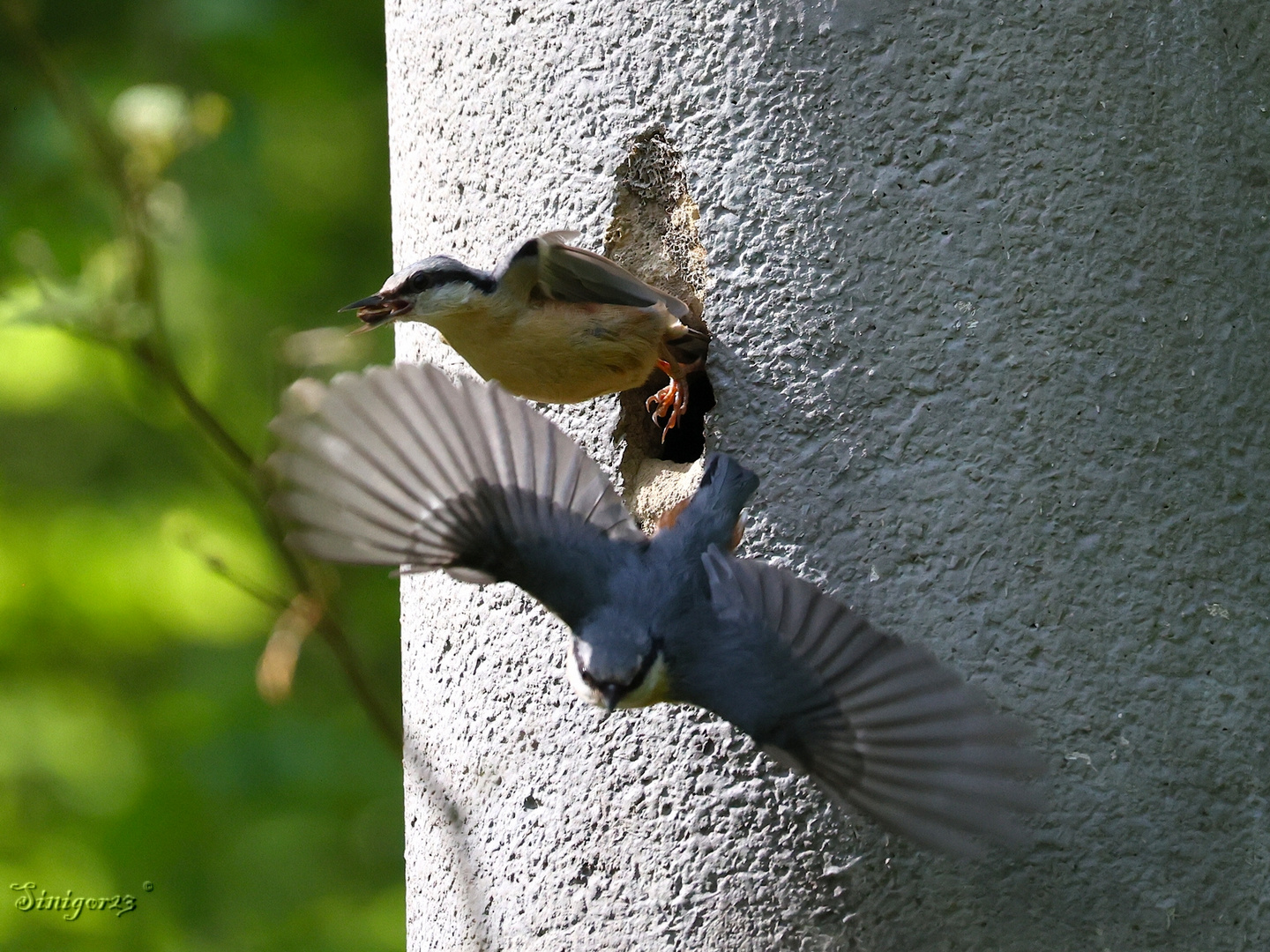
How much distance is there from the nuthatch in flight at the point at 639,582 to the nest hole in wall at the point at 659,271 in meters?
0.15

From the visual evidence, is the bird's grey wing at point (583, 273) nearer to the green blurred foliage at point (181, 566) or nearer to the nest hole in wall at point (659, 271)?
the nest hole in wall at point (659, 271)

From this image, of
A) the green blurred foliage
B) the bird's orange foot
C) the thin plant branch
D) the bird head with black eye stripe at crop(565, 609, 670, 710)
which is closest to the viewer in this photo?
the bird head with black eye stripe at crop(565, 609, 670, 710)

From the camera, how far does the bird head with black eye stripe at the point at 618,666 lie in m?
1.40

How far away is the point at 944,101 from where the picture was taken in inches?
60.1

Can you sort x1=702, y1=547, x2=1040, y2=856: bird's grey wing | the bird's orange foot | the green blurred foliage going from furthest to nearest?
the green blurred foliage < the bird's orange foot < x1=702, y1=547, x2=1040, y2=856: bird's grey wing

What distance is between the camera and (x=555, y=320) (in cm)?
184

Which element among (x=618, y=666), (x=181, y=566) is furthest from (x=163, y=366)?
(x=618, y=666)

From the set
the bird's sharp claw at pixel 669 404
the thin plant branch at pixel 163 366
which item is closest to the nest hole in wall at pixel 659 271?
the bird's sharp claw at pixel 669 404

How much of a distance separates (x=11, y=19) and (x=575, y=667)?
2.37 m

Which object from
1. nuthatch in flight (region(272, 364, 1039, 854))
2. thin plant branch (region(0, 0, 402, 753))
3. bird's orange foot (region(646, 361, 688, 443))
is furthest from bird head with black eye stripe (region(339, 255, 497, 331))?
thin plant branch (region(0, 0, 402, 753))

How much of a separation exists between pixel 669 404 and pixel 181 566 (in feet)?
6.99

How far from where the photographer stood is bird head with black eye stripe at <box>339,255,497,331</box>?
1.67m

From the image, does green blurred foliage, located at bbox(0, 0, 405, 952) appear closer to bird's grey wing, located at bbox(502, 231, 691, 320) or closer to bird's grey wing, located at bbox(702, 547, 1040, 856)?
bird's grey wing, located at bbox(502, 231, 691, 320)

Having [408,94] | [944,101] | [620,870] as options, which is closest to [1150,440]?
[944,101]
